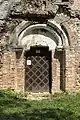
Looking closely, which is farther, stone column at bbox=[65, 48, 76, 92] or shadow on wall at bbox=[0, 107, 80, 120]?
stone column at bbox=[65, 48, 76, 92]

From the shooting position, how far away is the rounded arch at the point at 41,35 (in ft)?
49.0

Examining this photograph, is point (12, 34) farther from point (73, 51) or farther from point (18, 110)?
point (18, 110)

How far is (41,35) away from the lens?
601 inches

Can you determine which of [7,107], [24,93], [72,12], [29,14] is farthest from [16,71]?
[29,14]

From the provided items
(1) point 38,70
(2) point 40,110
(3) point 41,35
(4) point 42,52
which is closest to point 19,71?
(1) point 38,70

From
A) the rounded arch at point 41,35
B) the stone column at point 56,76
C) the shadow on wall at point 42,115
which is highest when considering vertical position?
the rounded arch at point 41,35

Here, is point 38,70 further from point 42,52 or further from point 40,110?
point 40,110

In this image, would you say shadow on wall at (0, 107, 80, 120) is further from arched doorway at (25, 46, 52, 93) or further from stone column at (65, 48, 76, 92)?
arched doorway at (25, 46, 52, 93)

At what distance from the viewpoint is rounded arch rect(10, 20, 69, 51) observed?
1492 cm

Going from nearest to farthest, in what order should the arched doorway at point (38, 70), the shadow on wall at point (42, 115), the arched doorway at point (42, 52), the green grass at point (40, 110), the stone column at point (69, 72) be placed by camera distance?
the shadow on wall at point (42, 115), the green grass at point (40, 110), the stone column at point (69, 72), the arched doorway at point (42, 52), the arched doorway at point (38, 70)

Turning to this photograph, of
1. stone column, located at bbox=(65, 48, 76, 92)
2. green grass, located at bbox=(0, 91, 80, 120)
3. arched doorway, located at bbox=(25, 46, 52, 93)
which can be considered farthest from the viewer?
arched doorway, located at bbox=(25, 46, 52, 93)

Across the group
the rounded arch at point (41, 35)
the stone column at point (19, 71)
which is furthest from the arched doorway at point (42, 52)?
the stone column at point (19, 71)

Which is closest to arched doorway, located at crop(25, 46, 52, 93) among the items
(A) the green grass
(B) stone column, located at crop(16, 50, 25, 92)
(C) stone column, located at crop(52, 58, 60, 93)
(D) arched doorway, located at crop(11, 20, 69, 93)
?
(D) arched doorway, located at crop(11, 20, 69, 93)

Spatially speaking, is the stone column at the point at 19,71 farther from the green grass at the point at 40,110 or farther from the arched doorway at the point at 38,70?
the green grass at the point at 40,110
